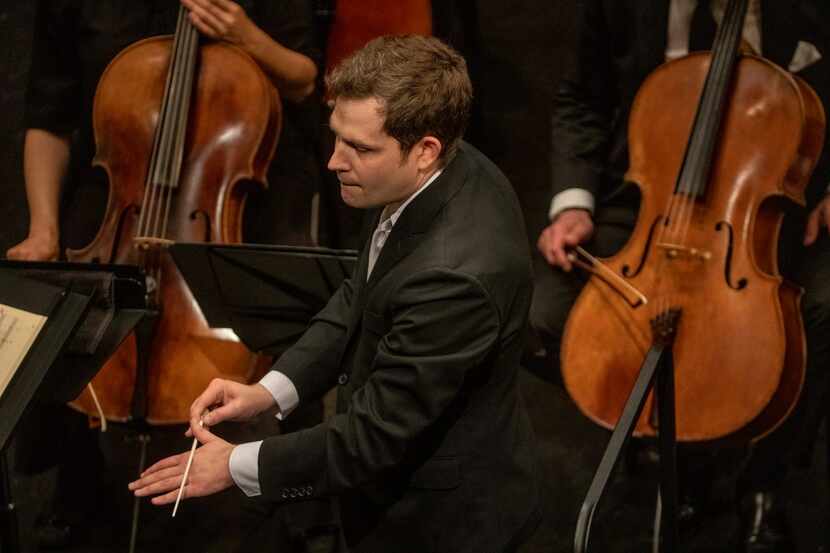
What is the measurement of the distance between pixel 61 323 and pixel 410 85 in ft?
2.12

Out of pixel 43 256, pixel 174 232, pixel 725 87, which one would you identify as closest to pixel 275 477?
pixel 174 232

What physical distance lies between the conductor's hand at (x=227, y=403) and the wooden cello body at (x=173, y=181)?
40cm

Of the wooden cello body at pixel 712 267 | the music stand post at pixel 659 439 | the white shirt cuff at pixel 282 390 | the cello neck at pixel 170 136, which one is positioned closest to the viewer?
the music stand post at pixel 659 439

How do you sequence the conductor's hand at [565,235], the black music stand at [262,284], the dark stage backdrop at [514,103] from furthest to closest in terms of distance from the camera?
the dark stage backdrop at [514,103], the conductor's hand at [565,235], the black music stand at [262,284]

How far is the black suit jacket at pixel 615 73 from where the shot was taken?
236cm

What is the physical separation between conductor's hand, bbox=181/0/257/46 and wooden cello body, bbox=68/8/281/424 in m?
0.03

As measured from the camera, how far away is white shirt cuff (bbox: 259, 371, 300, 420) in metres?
1.82

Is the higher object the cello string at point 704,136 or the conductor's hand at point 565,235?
the cello string at point 704,136

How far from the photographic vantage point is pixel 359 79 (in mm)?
1562

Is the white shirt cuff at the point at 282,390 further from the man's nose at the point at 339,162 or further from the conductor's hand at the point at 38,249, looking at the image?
the conductor's hand at the point at 38,249

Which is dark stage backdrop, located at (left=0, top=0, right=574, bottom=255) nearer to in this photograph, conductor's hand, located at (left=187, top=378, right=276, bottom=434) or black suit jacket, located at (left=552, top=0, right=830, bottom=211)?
black suit jacket, located at (left=552, top=0, right=830, bottom=211)

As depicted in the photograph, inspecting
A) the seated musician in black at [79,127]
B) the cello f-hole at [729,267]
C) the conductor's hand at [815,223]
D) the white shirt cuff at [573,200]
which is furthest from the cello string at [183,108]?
the conductor's hand at [815,223]

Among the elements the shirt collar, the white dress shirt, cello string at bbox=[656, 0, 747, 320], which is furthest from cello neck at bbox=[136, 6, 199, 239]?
cello string at bbox=[656, 0, 747, 320]

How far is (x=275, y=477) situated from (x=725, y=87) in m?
1.25
